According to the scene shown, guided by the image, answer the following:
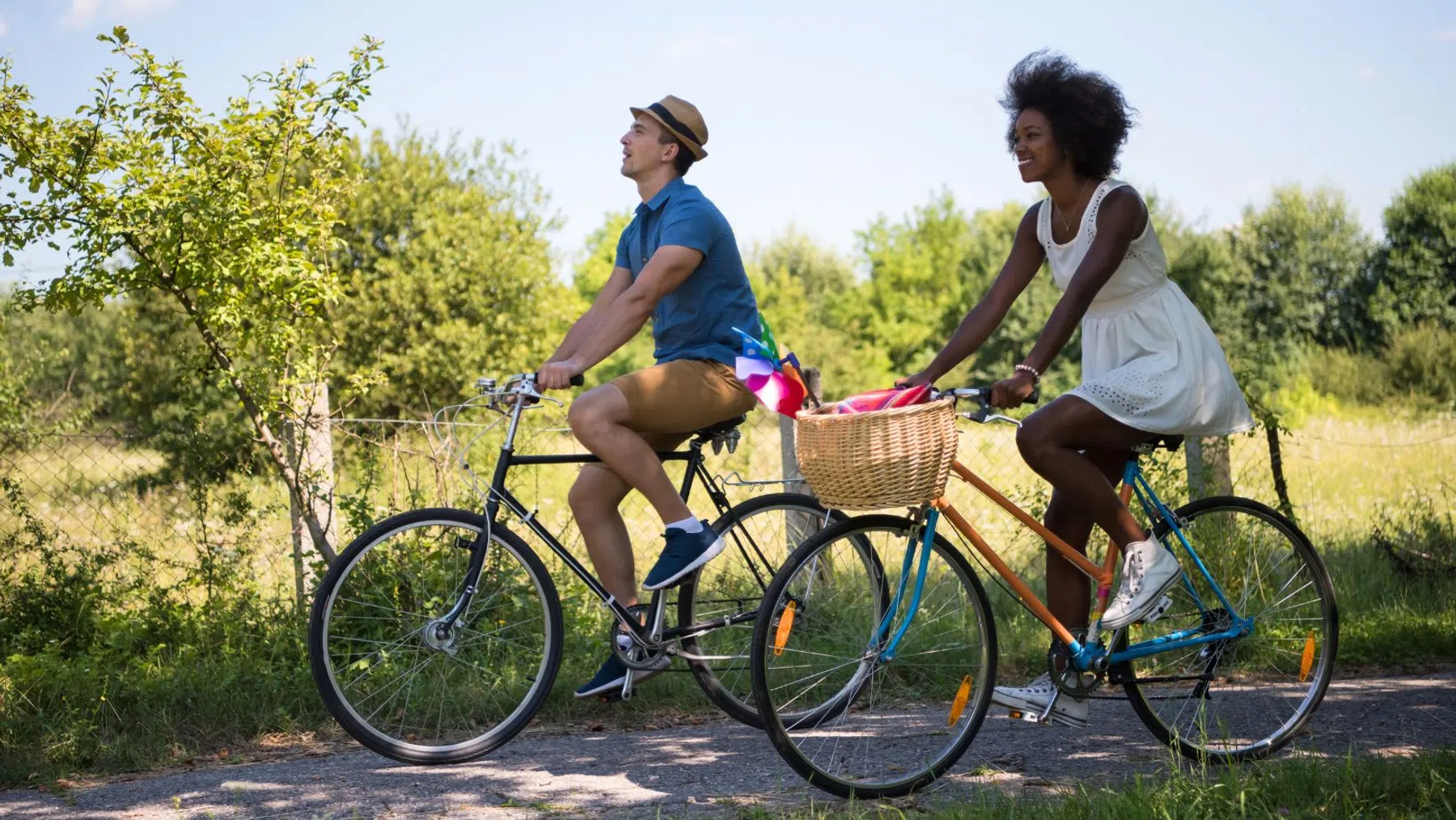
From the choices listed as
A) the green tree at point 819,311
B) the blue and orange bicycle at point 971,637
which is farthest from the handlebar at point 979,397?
the green tree at point 819,311

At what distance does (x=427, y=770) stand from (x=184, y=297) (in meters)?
2.73

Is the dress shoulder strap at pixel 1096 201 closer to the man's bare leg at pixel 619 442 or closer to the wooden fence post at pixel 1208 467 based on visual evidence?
the man's bare leg at pixel 619 442

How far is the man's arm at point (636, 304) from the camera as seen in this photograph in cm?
412

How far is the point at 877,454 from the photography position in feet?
11.7

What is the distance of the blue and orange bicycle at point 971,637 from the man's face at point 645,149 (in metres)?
1.43

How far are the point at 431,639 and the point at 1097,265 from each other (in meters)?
2.39

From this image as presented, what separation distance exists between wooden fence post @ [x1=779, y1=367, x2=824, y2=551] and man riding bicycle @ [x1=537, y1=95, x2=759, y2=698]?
0.37 metres

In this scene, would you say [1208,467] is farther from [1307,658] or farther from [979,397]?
[979,397]

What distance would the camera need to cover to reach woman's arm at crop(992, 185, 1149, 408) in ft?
12.9

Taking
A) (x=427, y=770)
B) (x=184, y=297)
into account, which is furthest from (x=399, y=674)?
(x=184, y=297)

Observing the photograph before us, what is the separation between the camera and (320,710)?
199 inches

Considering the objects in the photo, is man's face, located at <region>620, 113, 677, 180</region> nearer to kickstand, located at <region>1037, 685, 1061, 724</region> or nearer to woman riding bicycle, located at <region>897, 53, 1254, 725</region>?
woman riding bicycle, located at <region>897, 53, 1254, 725</region>

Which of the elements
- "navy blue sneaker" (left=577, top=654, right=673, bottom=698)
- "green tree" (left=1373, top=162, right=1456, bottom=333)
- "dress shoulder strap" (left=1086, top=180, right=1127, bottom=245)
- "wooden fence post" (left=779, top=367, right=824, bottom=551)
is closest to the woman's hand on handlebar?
"dress shoulder strap" (left=1086, top=180, right=1127, bottom=245)

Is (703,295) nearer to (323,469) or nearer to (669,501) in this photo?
(669,501)
